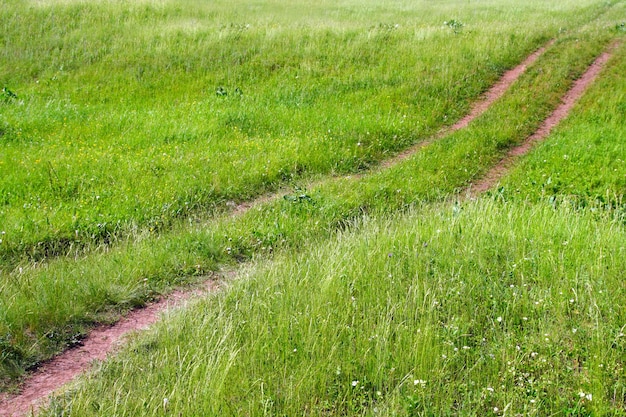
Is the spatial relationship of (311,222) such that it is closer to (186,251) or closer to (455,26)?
(186,251)

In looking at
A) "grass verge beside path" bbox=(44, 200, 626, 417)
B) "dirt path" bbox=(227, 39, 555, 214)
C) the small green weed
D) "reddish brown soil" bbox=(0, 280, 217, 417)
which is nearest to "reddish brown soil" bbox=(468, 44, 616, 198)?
"dirt path" bbox=(227, 39, 555, 214)

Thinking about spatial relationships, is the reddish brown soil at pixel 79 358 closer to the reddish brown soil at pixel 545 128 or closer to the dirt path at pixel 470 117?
the dirt path at pixel 470 117

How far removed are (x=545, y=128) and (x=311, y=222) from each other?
7.51 metres

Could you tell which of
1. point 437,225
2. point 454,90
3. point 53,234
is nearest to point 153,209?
point 53,234

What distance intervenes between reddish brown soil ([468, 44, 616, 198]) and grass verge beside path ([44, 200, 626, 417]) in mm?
3520

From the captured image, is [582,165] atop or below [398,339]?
below

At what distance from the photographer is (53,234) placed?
27.7 ft

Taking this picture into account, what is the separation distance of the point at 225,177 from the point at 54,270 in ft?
12.9

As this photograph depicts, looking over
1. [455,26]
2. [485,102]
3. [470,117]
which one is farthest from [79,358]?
[455,26]

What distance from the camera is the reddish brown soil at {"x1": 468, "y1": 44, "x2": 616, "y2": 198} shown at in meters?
11.2

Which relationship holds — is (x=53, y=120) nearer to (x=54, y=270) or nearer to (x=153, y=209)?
(x=153, y=209)

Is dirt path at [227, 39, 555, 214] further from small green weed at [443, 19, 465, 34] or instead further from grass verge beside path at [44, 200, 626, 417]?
grass verge beside path at [44, 200, 626, 417]

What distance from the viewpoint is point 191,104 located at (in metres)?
15.1

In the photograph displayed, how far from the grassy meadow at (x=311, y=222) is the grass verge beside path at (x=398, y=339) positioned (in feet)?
0.09
